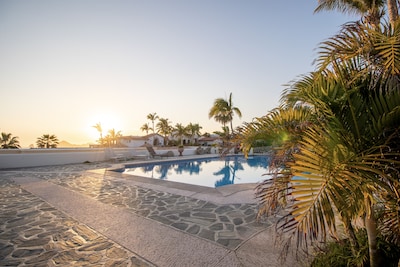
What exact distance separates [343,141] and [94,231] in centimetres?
386

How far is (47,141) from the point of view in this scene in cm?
2958

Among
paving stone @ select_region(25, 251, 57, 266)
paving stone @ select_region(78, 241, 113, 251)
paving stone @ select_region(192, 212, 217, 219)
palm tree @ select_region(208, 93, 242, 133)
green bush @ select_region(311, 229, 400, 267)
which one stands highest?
palm tree @ select_region(208, 93, 242, 133)

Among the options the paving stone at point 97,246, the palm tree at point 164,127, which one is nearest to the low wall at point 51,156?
the paving stone at point 97,246

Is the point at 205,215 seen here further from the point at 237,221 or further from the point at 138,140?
the point at 138,140

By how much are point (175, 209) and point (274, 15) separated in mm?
8696

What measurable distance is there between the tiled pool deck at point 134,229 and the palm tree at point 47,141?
94.8 ft

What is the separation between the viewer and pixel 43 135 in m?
29.7

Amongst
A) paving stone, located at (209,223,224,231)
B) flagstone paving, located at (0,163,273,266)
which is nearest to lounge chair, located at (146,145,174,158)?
flagstone paving, located at (0,163,273,266)

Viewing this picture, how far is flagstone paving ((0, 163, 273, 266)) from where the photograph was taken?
2.61 meters

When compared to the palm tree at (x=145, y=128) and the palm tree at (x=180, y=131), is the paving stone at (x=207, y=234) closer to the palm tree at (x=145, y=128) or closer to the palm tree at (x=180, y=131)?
the palm tree at (x=180, y=131)

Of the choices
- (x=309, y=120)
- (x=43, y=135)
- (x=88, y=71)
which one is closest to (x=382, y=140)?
(x=309, y=120)

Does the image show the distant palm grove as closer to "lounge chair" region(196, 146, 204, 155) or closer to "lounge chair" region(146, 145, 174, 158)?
"lounge chair" region(146, 145, 174, 158)

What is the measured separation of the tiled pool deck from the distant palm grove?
119 centimetres

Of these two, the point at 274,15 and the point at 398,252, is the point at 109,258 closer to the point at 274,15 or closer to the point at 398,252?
the point at 398,252
